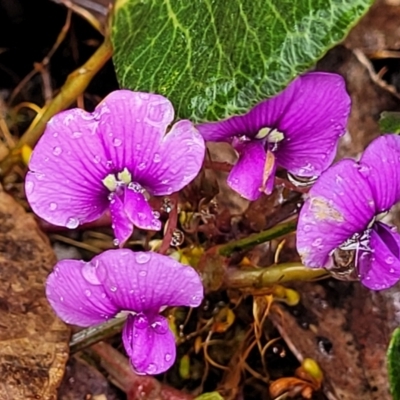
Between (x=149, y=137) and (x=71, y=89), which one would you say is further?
(x=71, y=89)

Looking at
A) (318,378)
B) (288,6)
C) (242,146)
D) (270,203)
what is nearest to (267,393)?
(318,378)

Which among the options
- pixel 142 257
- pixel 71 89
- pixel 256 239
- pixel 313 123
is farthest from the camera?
pixel 71 89

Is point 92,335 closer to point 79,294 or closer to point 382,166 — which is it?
point 79,294

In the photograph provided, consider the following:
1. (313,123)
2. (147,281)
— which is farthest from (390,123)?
(147,281)

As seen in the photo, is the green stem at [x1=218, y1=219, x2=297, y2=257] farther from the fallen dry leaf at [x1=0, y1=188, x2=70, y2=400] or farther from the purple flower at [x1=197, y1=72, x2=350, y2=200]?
the fallen dry leaf at [x1=0, y1=188, x2=70, y2=400]

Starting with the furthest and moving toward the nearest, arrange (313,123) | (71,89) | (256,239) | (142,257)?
1. (71,89)
2. (256,239)
3. (313,123)
4. (142,257)

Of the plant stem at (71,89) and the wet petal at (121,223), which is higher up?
the wet petal at (121,223)

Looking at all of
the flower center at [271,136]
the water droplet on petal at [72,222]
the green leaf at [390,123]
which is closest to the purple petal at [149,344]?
the water droplet on petal at [72,222]

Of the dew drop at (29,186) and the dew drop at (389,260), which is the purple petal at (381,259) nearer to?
the dew drop at (389,260)

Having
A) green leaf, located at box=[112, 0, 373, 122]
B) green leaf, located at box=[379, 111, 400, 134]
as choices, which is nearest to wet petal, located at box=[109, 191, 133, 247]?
green leaf, located at box=[112, 0, 373, 122]
